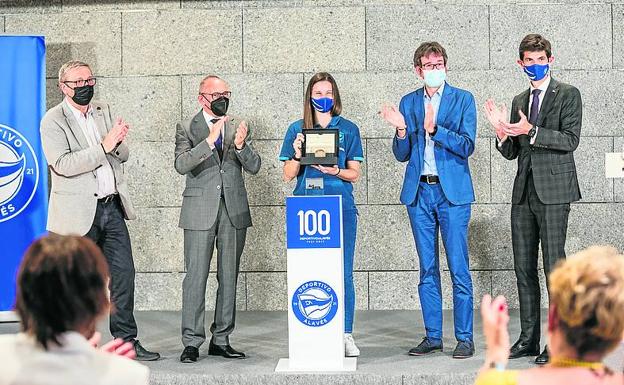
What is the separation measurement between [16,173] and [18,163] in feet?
0.21

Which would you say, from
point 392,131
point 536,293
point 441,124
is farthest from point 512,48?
point 536,293

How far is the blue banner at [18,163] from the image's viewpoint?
628 centimetres

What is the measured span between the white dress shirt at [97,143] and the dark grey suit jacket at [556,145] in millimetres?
2169

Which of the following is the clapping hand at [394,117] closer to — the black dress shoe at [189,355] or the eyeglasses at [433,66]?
the eyeglasses at [433,66]

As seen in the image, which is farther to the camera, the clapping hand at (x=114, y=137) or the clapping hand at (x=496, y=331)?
the clapping hand at (x=114, y=137)

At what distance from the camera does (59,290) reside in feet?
6.72

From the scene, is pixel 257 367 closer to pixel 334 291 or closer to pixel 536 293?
pixel 334 291

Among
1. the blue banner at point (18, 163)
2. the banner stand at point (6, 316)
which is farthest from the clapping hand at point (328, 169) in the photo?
the banner stand at point (6, 316)

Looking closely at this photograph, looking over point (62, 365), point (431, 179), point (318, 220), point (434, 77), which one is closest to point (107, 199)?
point (318, 220)

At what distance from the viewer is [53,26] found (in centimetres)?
693

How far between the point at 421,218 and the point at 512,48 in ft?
6.42

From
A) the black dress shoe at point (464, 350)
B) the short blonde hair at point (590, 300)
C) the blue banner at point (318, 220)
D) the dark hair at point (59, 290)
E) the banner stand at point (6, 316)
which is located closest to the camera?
the short blonde hair at point (590, 300)

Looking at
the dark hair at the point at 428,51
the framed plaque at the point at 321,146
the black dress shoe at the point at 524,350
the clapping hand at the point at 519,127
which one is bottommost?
the black dress shoe at the point at 524,350

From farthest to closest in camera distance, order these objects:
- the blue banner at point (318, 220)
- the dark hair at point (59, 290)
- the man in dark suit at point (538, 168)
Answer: the man in dark suit at point (538, 168), the blue banner at point (318, 220), the dark hair at point (59, 290)
